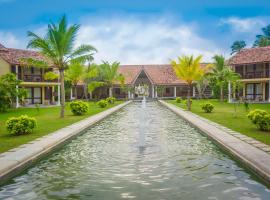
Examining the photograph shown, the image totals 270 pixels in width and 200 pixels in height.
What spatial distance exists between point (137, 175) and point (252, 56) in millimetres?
35600

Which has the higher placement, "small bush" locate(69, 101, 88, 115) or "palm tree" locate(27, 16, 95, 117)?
"palm tree" locate(27, 16, 95, 117)

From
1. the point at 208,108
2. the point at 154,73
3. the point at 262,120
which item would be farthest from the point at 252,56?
the point at 262,120

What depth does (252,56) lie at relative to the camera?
39781 millimetres

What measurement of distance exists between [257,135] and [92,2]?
10269mm

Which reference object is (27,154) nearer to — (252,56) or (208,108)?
(208,108)

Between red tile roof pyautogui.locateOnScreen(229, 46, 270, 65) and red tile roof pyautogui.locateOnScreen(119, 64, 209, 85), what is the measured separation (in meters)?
13.0

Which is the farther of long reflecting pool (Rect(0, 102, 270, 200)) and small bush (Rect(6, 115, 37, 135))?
small bush (Rect(6, 115, 37, 135))

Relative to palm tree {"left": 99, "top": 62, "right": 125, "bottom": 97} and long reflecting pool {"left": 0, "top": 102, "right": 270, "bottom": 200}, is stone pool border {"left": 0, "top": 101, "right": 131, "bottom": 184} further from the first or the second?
palm tree {"left": 99, "top": 62, "right": 125, "bottom": 97}

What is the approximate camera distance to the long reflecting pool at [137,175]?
6.19 metres

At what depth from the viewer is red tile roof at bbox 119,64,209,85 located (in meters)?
53.7

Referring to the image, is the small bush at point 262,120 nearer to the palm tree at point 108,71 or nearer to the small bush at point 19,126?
the small bush at point 19,126

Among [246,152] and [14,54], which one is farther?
[14,54]

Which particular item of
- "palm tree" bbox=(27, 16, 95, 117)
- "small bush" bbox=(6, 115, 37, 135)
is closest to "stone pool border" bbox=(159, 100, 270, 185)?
"small bush" bbox=(6, 115, 37, 135)

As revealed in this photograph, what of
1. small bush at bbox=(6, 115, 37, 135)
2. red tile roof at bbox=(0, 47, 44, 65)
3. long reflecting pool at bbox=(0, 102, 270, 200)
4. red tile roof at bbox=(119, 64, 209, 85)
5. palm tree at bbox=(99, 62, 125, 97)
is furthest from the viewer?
red tile roof at bbox=(119, 64, 209, 85)
